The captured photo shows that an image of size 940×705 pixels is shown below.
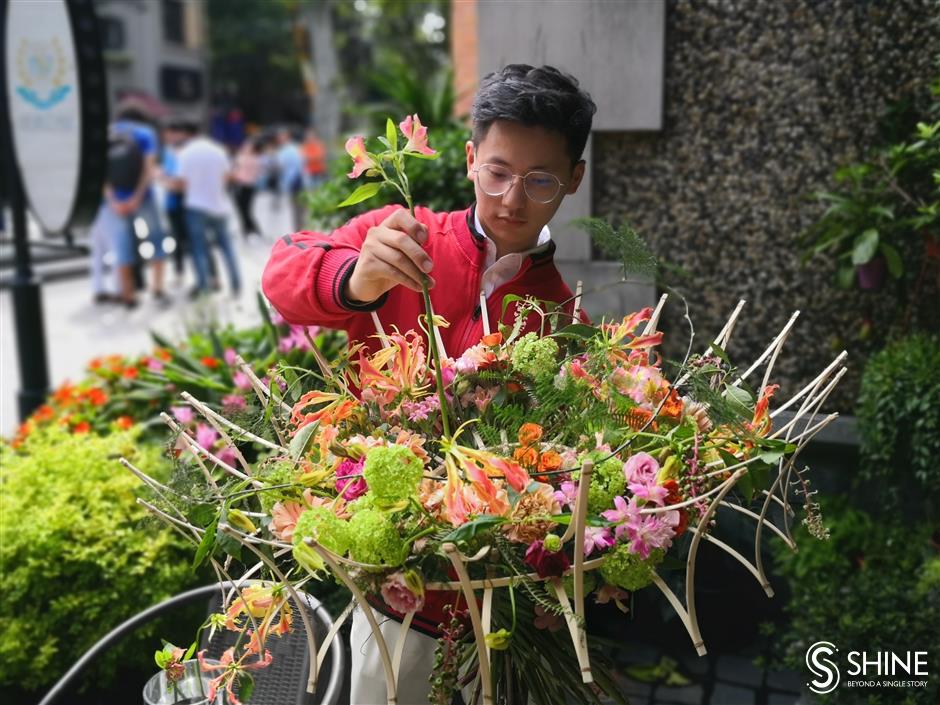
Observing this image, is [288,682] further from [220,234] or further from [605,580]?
[220,234]

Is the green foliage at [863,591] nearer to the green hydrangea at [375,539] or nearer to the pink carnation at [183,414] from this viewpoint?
the green hydrangea at [375,539]

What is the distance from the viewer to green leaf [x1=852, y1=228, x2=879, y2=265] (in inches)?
126

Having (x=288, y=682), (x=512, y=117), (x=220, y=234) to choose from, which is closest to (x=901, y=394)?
(x=512, y=117)

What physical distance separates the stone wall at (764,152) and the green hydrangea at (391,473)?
255cm

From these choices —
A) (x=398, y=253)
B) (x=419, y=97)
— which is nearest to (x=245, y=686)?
(x=398, y=253)

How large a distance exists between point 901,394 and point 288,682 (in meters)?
2.15

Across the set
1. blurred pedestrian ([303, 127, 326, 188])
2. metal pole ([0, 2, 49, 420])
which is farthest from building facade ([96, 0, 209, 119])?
metal pole ([0, 2, 49, 420])

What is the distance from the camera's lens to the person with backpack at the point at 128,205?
935 cm

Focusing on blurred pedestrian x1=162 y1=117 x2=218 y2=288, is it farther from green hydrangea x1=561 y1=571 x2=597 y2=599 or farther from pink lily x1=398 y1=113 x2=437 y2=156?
green hydrangea x1=561 y1=571 x2=597 y2=599

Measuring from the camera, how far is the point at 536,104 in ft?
5.84

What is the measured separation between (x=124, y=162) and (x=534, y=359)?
888cm

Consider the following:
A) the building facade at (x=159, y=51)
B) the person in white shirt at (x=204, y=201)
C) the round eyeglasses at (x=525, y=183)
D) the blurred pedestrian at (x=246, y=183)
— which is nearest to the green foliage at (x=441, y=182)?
the round eyeglasses at (x=525, y=183)

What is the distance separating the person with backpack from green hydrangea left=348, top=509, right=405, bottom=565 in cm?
874

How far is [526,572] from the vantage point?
1333mm
